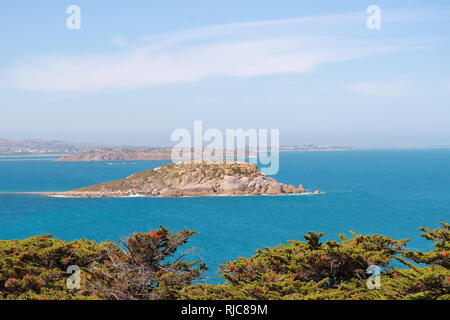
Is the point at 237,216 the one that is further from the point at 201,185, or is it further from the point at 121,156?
the point at 121,156

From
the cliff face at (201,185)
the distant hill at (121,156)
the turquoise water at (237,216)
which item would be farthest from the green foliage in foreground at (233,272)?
the distant hill at (121,156)

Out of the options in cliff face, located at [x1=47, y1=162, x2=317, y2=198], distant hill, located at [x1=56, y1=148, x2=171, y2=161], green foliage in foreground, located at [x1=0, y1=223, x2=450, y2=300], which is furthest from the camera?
distant hill, located at [x1=56, y1=148, x2=171, y2=161]

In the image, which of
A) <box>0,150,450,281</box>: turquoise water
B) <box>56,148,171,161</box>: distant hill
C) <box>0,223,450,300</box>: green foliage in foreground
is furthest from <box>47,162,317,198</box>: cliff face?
<box>56,148,171,161</box>: distant hill

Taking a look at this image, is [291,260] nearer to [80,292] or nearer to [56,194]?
[80,292]

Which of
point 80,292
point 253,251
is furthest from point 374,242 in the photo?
point 253,251

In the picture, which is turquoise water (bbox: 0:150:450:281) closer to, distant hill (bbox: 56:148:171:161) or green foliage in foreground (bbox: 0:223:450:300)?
green foliage in foreground (bbox: 0:223:450:300)
